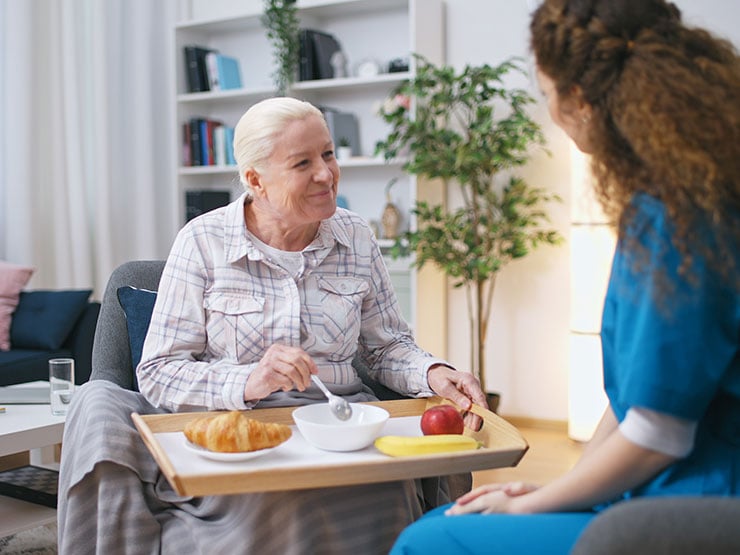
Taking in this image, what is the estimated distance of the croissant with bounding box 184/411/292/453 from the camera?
4.41 feet

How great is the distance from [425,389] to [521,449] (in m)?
0.43

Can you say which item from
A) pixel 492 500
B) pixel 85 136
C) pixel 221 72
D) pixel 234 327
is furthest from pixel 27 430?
pixel 85 136

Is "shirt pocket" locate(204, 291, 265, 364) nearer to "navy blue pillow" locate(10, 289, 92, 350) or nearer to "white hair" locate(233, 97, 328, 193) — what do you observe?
"white hair" locate(233, 97, 328, 193)

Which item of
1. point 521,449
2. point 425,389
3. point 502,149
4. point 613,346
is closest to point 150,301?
point 425,389

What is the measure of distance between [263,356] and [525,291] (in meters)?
2.60

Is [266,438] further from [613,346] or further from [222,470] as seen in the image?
[613,346]

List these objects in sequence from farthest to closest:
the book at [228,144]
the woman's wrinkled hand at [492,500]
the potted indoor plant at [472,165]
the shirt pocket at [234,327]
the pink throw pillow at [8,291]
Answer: the book at [228,144] < the pink throw pillow at [8,291] < the potted indoor plant at [472,165] < the shirt pocket at [234,327] < the woman's wrinkled hand at [492,500]

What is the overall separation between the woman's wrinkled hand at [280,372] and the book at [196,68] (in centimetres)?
351

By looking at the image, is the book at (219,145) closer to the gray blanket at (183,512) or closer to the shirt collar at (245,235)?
the shirt collar at (245,235)

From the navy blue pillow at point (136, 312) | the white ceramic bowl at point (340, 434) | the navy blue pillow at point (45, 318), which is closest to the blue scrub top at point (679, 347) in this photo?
the white ceramic bowl at point (340, 434)

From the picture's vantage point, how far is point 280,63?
180 inches

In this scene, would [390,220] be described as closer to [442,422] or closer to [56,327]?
[56,327]

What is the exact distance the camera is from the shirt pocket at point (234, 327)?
5.80 feet

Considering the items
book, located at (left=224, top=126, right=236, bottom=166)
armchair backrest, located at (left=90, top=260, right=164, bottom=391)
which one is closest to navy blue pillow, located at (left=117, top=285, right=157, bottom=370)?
armchair backrest, located at (left=90, top=260, right=164, bottom=391)
